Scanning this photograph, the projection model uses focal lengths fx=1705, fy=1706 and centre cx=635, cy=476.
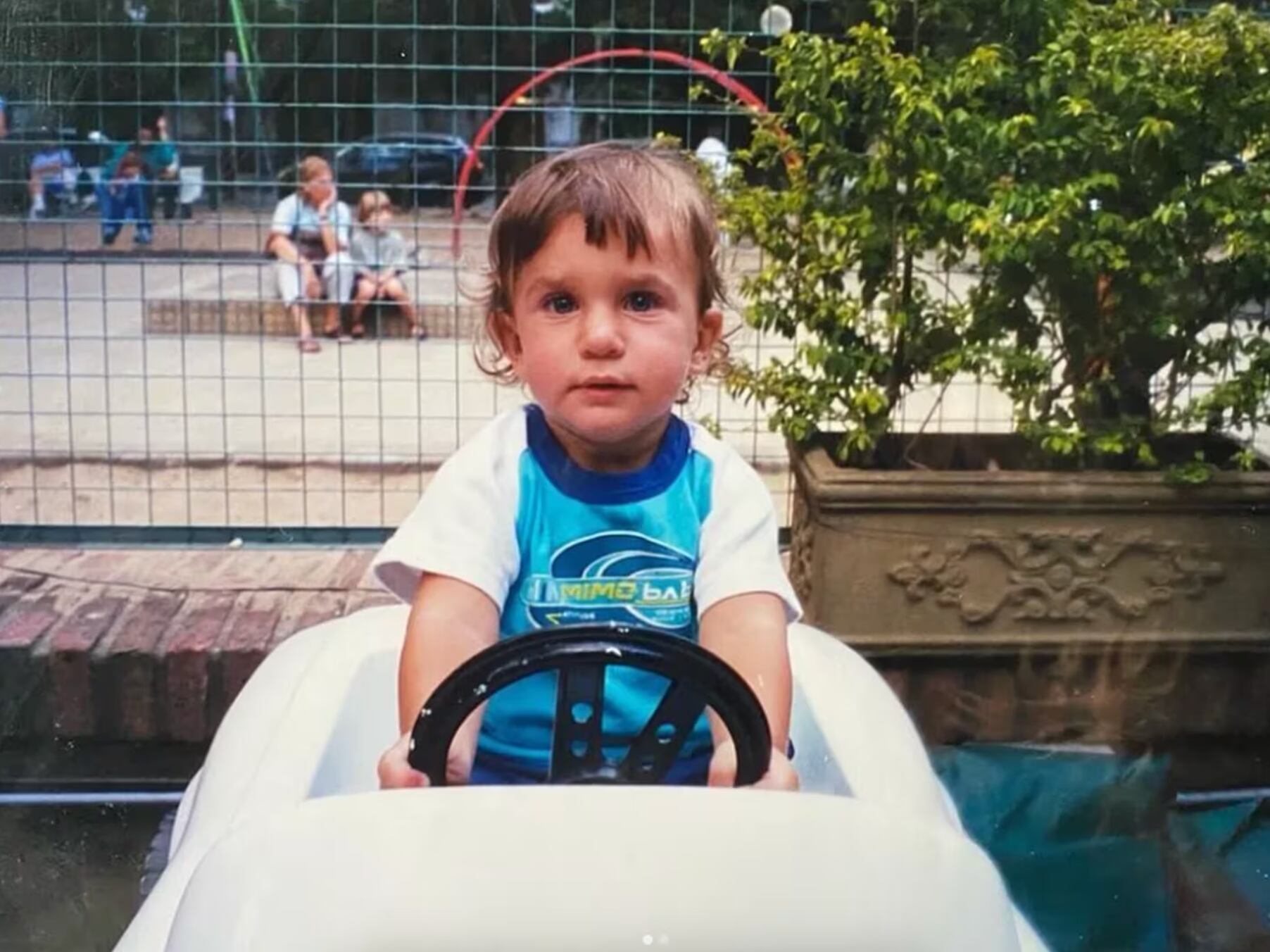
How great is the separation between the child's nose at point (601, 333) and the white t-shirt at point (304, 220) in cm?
44

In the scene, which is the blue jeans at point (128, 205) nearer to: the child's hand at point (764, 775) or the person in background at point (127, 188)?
the person in background at point (127, 188)

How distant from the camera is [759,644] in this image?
44.3 inches

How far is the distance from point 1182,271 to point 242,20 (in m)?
1.00

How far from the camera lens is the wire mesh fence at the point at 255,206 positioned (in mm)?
1326

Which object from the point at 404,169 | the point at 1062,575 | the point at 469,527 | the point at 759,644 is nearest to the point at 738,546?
the point at 759,644

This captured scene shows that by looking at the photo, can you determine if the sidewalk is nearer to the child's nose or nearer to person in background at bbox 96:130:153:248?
person in background at bbox 96:130:153:248

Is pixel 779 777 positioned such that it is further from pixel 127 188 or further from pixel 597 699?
pixel 127 188

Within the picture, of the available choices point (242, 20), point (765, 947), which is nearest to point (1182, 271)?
point (242, 20)

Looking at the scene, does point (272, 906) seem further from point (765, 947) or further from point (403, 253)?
point (403, 253)

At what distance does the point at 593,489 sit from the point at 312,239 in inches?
17.0

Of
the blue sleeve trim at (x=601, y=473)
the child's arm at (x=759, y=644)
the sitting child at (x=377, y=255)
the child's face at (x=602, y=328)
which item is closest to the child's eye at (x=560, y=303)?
the child's face at (x=602, y=328)

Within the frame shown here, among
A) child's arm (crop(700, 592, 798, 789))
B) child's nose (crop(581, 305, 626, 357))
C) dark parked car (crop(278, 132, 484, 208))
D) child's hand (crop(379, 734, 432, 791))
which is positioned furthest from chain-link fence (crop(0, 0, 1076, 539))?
child's hand (crop(379, 734, 432, 791))

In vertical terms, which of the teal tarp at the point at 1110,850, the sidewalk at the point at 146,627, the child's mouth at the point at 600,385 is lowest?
the teal tarp at the point at 1110,850

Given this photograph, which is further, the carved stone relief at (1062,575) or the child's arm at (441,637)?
the carved stone relief at (1062,575)
